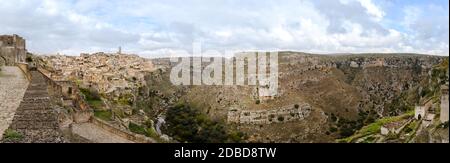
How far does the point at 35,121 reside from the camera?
15828mm

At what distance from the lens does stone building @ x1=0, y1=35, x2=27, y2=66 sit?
28.3m

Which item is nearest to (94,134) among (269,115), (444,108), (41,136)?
(41,136)

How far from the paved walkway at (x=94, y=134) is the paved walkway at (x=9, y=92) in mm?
2202

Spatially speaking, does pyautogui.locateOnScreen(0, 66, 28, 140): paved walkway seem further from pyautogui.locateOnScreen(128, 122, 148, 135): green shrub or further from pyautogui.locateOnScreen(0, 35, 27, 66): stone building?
pyautogui.locateOnScreen(128, 122, 148, 135): green shrub

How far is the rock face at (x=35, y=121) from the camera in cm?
1483

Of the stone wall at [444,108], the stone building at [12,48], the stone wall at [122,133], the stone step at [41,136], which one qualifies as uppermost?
the stone building at [12,48]

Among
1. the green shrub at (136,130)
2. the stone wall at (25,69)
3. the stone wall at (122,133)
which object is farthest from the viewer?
the green shrub at (136,130)

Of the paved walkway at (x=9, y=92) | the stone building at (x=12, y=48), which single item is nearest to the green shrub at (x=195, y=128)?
the stone building at (x=12, y=48)

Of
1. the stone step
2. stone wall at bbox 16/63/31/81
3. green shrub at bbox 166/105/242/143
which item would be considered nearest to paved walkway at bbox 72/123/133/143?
the stone step

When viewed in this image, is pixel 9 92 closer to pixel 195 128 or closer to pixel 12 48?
pixel 12 48

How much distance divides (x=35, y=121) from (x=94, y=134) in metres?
3.99

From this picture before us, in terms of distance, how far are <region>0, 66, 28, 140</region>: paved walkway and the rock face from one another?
0.57ft

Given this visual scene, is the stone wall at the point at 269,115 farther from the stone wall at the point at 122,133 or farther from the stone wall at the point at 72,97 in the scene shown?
the stone wall at the point at 122,133

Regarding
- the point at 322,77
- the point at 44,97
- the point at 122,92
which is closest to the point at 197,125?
the point at 122,92
